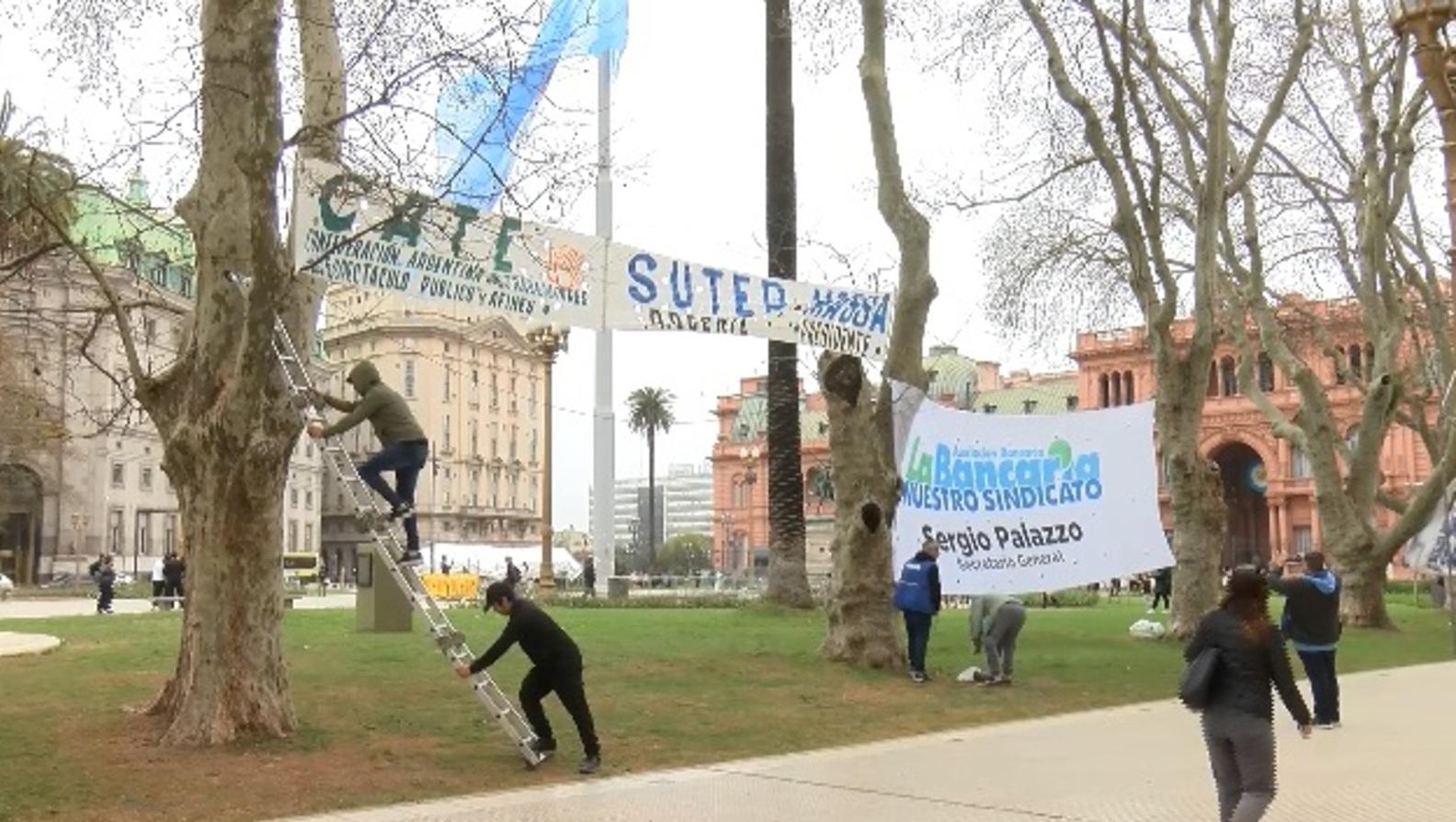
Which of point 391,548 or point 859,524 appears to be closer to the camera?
point 391,548

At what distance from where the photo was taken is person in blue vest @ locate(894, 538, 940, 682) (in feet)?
51.0

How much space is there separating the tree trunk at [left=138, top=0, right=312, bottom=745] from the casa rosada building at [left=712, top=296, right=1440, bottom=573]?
38575 mm

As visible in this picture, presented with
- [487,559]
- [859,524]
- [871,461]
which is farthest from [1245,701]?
[487,559]

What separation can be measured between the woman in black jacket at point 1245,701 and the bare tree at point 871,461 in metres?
9.44

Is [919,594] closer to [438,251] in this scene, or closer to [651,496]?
[438,251]

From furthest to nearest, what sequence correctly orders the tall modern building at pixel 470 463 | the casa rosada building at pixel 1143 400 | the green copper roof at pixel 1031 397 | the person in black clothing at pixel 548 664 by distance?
the tall modern building at pixel 470 463 → the green copper roof at pixel 1031 397 → the casa rosada building at pixel 1143 400 → the person in black clothing at pixel 548 664

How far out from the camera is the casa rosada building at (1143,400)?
72.1 metres

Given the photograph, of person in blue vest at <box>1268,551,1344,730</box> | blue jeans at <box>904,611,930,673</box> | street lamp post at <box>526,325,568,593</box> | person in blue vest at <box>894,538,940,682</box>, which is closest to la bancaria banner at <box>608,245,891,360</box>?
person in blue vest at <box>894,538,940,682</box>

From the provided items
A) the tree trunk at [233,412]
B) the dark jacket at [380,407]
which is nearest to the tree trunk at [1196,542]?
the dark jacket at [380,407]

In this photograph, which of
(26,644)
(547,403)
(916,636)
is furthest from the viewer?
(547,403)

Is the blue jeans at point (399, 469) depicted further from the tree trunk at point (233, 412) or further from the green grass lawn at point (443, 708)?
the green grass lawn at point (443, 708)

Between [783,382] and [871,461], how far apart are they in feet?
30.4

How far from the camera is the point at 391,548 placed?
1083 cm

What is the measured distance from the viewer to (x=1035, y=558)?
1655 centimetres
